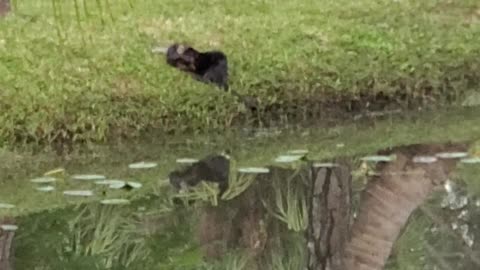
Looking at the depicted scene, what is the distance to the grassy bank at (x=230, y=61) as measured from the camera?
4973 millimetres

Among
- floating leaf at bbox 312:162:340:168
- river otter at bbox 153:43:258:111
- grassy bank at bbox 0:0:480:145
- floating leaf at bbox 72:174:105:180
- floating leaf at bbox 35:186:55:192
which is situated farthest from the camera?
river otter at bbox 153:43:258:111

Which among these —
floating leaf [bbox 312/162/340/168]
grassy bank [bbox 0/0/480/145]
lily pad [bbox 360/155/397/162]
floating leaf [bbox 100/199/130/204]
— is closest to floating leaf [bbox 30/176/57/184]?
floating leaf [bbox 100/199/130/204]

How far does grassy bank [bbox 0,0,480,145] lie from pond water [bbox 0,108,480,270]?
0.18 metres

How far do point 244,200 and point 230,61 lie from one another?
1.13 meters

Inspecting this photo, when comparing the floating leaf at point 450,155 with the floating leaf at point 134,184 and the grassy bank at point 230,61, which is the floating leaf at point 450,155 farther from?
the floating leaf at point 134,184

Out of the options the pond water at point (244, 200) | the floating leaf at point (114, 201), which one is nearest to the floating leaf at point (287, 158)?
the pond water at point (244, 200)

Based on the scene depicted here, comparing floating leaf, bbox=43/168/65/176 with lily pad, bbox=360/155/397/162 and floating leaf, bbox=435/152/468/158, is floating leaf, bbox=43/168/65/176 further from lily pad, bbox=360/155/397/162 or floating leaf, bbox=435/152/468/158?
floating leaf, bbox=435/152/468/158

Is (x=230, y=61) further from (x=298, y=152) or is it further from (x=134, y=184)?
(x=134, y=184)

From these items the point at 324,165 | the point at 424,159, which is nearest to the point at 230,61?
the point at 324,165

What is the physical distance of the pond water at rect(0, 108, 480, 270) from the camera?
4.14 meters

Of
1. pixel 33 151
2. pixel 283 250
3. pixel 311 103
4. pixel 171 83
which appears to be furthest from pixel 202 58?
pixel 283 250

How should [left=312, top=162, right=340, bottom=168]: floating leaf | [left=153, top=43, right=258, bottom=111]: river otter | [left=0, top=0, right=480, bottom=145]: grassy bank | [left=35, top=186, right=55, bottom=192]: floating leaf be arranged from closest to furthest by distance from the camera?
[left=35, top=186, right=55, bottom=192]: floating leaf
[left=312, top=162, right=340, bottom=168]: floating leaf
[left=0, top=0, right=480, bottom=145]: grassy bank
[left=153, top=43, right=258, bottom=111]: river otter

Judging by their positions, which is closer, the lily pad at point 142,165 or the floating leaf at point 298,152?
the lily pad at point 142,165

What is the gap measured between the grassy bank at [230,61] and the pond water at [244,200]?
18 centimetres
